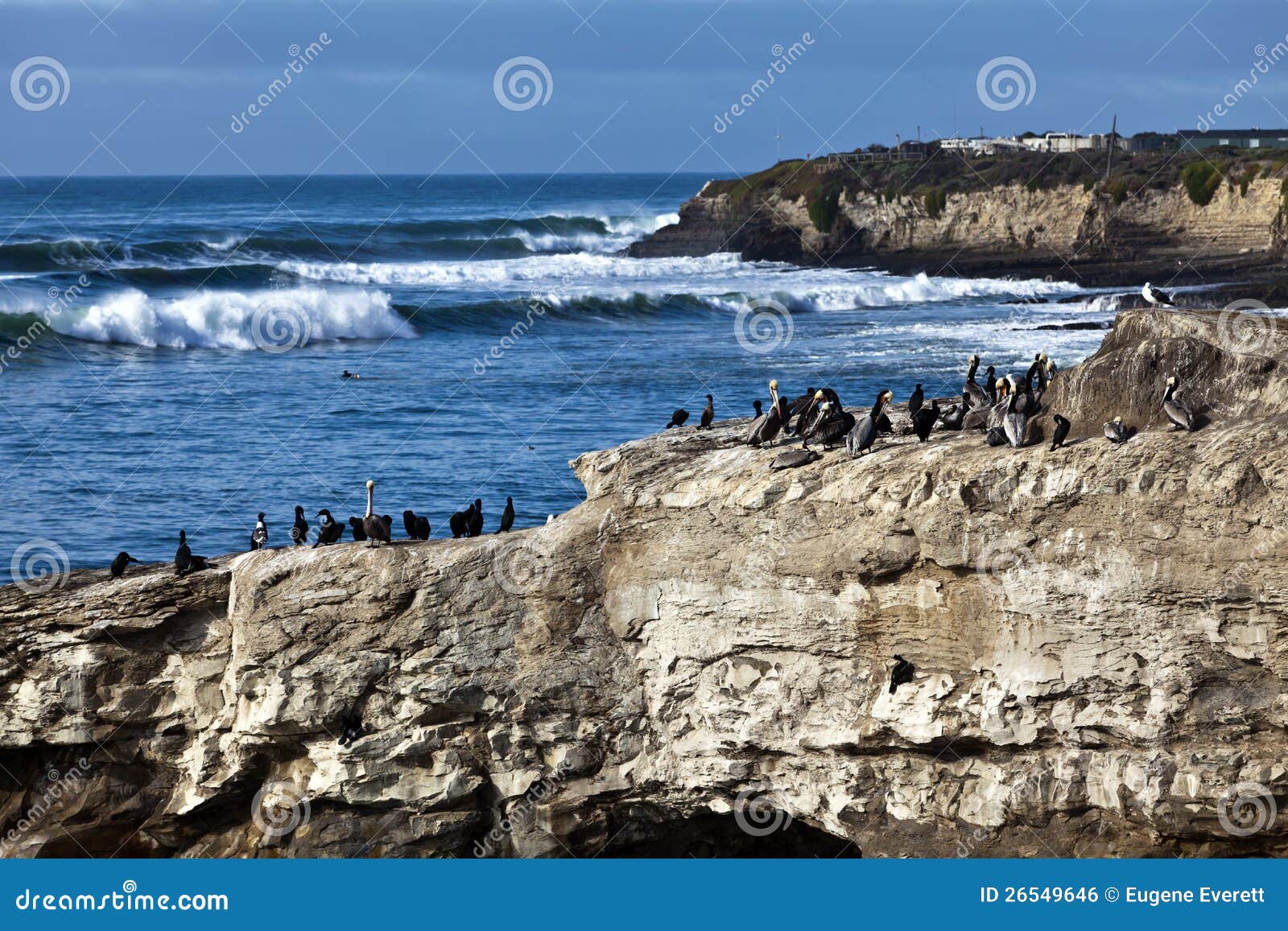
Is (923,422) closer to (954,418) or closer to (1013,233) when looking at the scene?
(954,418)

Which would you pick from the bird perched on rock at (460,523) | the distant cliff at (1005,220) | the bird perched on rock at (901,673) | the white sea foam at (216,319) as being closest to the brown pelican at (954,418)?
the bird perched on rock at (901,673)

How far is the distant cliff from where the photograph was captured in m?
76.2

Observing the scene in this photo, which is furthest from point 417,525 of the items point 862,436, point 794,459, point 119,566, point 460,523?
point 862,436

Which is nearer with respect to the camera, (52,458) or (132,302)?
→ (52,458)

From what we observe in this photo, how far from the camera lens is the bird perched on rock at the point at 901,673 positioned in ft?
51.2

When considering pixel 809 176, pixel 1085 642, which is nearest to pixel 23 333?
pixel 1085 642

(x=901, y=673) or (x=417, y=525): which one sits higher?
(x=417, y=525)

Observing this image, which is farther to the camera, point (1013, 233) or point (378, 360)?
point (1013, 233)

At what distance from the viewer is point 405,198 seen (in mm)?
184250

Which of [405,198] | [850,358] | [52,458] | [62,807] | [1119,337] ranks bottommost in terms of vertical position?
[62,807]

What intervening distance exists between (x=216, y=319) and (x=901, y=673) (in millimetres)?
48916

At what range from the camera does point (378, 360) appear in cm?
5406

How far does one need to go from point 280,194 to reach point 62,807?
181 metres

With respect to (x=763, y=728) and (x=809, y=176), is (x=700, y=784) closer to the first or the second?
(x=763, y=728)
